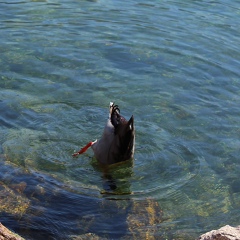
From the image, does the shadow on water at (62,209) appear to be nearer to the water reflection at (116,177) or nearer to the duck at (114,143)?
the water reflection at (116,177)

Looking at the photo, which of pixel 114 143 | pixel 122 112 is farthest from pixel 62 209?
pixel 122 112

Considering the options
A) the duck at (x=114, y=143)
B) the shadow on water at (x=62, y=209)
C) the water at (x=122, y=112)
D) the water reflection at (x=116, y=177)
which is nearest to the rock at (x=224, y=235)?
the water at (x=122, y=112)

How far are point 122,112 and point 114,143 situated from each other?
1.65 m

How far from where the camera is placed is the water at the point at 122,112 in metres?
6.98

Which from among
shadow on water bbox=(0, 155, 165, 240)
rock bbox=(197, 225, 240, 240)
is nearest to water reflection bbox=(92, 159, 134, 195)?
shadow on water bbox=(0, 155, 165, 240)

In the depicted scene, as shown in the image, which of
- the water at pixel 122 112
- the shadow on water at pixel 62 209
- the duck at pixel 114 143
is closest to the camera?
the shadow on water at pixel 62 209

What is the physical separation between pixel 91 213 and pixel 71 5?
9077 mm

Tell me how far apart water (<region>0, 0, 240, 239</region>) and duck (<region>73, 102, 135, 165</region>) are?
0.17 meters

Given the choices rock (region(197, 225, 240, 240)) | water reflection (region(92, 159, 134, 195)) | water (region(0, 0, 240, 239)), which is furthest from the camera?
water reflection (region(92, 159, 134, 195))

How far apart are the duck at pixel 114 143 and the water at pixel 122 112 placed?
0.17 meters

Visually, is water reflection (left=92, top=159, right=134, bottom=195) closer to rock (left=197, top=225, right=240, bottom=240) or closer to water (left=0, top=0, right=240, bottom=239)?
water (left=0, top=0, right=240, bottom=239)

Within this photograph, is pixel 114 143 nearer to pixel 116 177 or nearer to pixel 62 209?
pixel 116 177

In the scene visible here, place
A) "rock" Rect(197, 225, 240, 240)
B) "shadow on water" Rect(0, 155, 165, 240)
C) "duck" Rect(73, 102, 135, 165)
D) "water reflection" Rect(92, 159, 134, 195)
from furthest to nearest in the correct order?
"duck" Rect(73, 102, 135, 165) → "water reflection" Rect(92, 159, 134, 195) → "shadow on water" Rect(0, 155, 165, 240) → "rock" Rect(197, 225, 240, 240)

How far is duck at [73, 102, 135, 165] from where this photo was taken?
26.2 feet
